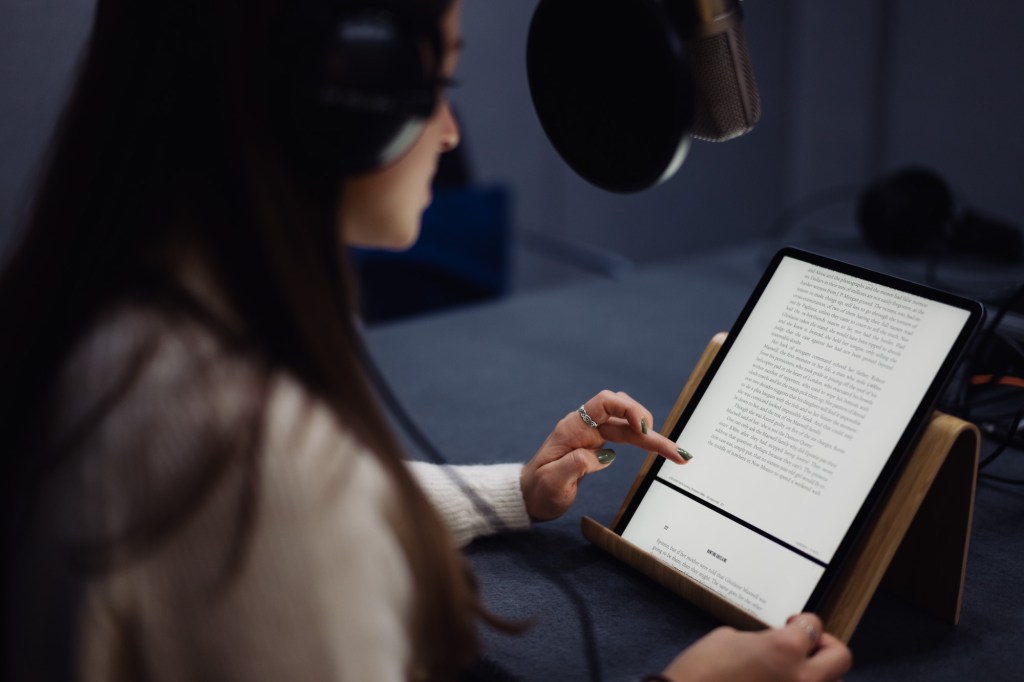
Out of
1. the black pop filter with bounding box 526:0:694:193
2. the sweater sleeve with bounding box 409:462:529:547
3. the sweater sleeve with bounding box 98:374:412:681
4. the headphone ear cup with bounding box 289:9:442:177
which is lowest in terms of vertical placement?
the sweater sleeve with bounding box 409:462:529:547

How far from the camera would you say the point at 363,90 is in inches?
19.0

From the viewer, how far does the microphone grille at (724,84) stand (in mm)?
654

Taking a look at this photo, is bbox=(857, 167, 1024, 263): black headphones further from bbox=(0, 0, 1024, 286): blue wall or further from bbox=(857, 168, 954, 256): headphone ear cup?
bbox=(0, 0, 1024, 286): blue wall

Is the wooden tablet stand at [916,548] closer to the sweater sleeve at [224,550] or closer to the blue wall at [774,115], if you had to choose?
the sweater sleeve at [224,550]

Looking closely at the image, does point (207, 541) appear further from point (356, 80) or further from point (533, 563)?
point (533, 563)

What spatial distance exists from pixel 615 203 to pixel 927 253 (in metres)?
1.54

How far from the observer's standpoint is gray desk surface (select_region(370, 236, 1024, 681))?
0.64 metres

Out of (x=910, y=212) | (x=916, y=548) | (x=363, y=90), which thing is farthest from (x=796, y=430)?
Answer: (x=910, y=212)

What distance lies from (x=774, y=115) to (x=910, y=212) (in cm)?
186

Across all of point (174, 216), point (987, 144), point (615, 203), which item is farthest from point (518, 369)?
A: point (615, 203)

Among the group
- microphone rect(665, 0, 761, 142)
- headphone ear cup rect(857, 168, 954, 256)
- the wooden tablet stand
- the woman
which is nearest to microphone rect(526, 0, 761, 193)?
microphone rect(665, 0, 761, 142)

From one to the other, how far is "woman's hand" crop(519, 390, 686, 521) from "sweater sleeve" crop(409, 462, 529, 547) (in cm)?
1

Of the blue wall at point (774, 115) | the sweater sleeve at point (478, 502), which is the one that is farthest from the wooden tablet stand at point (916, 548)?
the blue wall at point (774, 115)

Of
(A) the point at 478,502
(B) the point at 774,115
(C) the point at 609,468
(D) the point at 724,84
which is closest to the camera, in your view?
(D) the point at 724,84
